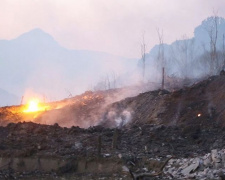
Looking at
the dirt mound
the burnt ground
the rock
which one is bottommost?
the rock

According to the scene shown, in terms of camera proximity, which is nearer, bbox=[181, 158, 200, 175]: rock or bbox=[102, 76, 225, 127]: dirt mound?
bbox=[181, 158, 200, 175]: rock

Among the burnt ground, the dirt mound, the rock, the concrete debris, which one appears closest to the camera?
the concrete debris

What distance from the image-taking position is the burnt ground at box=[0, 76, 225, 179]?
62.3 feet

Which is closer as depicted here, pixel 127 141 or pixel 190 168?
pixel 190 168

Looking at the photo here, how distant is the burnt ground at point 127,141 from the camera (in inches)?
747

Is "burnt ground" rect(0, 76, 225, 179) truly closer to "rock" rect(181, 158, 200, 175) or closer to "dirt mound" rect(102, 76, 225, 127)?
"dirt mound" rect(102, 76, 225, 127)

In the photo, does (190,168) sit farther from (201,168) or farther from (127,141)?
(127,141)

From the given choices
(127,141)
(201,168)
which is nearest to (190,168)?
(201,168)

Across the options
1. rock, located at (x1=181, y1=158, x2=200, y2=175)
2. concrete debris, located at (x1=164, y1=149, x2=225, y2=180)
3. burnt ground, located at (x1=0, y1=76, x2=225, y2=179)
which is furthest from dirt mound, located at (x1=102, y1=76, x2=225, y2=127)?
rock, located at (x1=181, y1=158, x2=200, y2=175)

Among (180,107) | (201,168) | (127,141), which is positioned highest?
(180,107)

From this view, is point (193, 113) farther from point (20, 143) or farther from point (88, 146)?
point (20, 143)

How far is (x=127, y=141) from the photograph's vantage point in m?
22.9

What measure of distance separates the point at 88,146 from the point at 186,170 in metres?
6.75

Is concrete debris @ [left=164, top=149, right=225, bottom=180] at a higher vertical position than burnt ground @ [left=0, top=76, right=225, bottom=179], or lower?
lower
